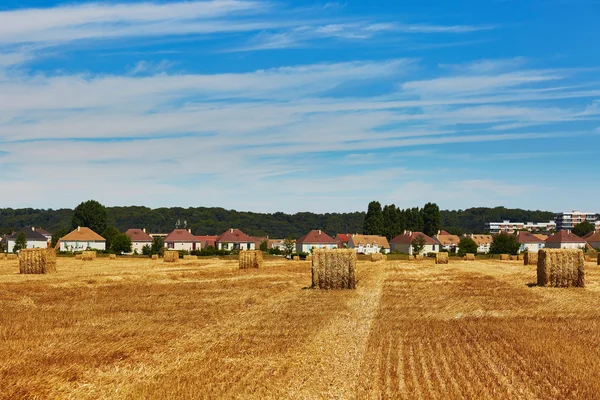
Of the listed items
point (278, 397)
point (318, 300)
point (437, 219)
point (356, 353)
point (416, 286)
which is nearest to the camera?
point (278, 397)

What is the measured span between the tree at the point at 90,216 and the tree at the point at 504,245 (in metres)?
78.7

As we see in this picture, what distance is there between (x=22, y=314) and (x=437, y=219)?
144496 mm

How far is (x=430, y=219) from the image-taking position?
156750mm

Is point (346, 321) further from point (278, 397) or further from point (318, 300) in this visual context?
point (278, 397)

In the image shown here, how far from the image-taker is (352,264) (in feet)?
91.9

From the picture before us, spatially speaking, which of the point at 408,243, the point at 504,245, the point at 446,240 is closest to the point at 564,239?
the point at 446,240

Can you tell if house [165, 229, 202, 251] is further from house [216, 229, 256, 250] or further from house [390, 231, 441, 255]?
house [390, 231, 441, 255]

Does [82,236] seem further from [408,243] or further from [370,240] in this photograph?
[408,243]

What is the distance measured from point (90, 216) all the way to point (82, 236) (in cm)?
1424

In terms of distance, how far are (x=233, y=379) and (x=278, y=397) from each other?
122 cm

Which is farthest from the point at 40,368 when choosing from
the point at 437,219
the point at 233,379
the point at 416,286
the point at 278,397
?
the point at 437,219

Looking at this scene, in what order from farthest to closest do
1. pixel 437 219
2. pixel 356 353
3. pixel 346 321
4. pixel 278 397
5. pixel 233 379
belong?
pixel 437 219 → pixel 346 321 → pixel 356 353 → pixel 233 379 → pixel 278 397

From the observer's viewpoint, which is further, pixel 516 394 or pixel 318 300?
pixel 318 300

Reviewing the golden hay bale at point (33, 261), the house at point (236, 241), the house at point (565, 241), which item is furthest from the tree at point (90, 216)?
the golden hay bale at point (33, 261)
